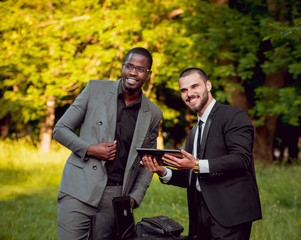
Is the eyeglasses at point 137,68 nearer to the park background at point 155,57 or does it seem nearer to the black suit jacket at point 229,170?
the black suit jacket at point 229,170

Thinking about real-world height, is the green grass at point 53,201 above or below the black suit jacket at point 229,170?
below

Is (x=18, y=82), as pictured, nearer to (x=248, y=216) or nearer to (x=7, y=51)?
(x=7, y=51)

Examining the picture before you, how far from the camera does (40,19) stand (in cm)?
1523

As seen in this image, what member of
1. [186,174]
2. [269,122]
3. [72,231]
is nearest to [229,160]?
[186,174]

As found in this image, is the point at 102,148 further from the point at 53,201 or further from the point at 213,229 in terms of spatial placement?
the point at 53,201

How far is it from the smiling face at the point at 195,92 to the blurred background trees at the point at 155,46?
910 centimetres

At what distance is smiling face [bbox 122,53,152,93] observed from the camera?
11.0ft

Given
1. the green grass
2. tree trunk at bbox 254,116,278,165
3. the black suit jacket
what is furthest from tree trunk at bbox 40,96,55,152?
the black suit jacket

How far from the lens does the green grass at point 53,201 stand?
5.73 m

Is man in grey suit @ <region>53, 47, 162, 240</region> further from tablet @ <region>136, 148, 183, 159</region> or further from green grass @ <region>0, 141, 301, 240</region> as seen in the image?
green grass @ <region>0, 141, 301, 240</region>

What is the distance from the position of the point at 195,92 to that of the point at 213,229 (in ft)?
4.05

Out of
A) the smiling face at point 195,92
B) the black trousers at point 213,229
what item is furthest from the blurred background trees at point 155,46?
the black trousers at point 213,229

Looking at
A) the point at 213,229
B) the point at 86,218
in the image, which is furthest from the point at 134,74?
the point at 213,229

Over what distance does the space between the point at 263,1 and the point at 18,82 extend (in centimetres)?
1171
